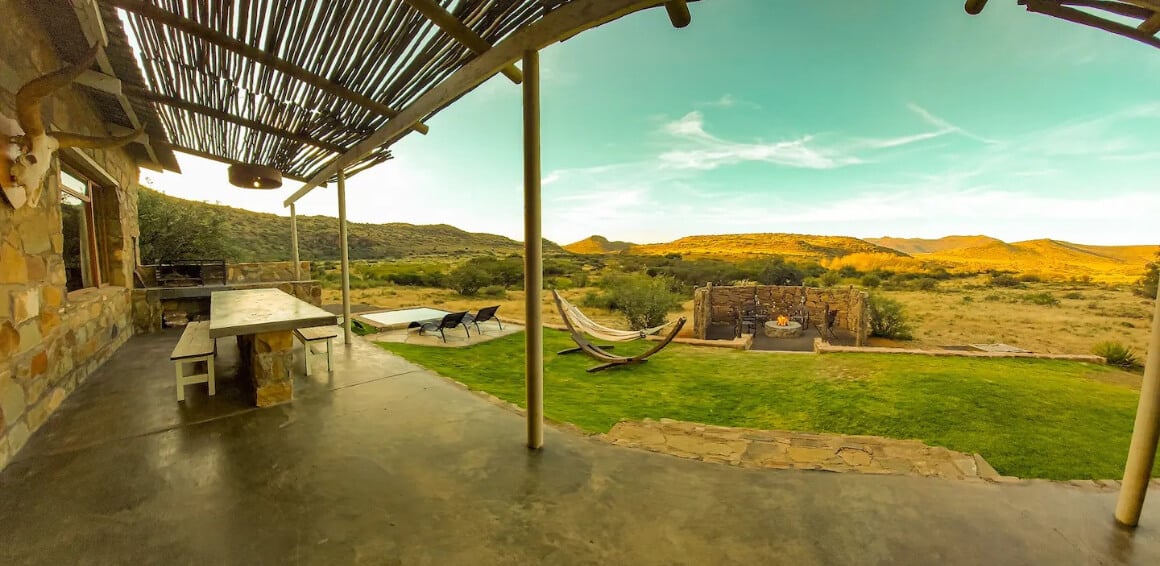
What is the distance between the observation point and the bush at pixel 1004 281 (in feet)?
68.6

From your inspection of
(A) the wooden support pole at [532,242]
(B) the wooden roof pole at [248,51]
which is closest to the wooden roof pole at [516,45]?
(A) the wooden support pole at [532,242]

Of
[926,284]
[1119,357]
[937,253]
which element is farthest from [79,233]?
[937,253]

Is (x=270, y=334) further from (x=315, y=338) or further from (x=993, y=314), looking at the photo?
(x=993, y=314)

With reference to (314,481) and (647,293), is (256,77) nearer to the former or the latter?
(314,481)

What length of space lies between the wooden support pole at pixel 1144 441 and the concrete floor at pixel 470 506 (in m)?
0.08

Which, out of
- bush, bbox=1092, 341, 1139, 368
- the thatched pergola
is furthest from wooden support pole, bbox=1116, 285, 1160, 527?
bush, bbox=1092, 341, 1139, 368

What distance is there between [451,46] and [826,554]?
3214 millimetres

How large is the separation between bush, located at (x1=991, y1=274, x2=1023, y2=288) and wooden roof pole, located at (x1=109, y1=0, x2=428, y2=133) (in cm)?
2947

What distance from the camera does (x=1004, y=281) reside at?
2159 cm

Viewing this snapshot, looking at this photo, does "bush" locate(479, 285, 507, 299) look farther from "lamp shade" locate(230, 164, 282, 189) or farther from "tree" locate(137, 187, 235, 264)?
"lamp shade" locate(230, 164, 282, 189)

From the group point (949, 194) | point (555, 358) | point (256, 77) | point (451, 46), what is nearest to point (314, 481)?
point (451, 46)

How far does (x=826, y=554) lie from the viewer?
1.41 m

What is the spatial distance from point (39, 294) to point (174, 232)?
33.2 feet

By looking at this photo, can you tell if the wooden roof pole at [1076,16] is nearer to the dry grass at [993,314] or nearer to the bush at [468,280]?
the dry grass at [993,314]
